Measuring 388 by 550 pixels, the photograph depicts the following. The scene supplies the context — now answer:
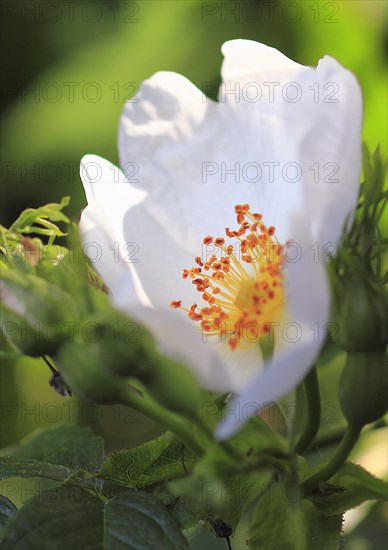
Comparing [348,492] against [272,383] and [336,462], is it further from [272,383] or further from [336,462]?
[272,383]

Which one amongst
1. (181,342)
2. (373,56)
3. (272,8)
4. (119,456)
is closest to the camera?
(181,342)

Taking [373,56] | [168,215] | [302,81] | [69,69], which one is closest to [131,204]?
[168,215]

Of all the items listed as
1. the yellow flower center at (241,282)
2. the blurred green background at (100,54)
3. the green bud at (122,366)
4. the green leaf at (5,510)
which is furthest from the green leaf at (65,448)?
the blurred green background at (100,54)

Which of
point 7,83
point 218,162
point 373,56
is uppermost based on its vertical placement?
point 218,162

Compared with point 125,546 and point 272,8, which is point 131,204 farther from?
Result: point 272,8

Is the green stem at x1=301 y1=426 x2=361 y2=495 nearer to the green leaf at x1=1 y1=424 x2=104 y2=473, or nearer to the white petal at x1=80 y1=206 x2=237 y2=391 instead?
the white petal at x1=80 y1=206 x2=237 y2=391

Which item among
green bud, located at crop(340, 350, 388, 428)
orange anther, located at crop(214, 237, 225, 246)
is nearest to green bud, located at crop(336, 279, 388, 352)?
green bud, located at crop(340, 350, 388, 428)
